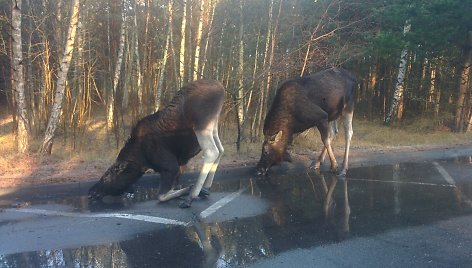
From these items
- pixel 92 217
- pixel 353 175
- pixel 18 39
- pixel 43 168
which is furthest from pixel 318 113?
pixel 18 39

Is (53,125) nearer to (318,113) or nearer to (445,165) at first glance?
(318,113)

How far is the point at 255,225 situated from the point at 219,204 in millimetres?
1197

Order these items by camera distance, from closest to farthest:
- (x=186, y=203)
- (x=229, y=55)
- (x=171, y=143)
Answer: (x=186, y=203), (x=171, y=143), (x=229, y=55)

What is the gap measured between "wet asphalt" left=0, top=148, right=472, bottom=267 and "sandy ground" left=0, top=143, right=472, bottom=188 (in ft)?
1.39

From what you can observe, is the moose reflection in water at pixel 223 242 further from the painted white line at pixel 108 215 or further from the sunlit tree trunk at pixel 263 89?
the sunlit tree trunk at pixel 263 89

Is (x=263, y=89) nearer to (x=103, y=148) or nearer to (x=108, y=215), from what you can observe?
(x=103, y=148)

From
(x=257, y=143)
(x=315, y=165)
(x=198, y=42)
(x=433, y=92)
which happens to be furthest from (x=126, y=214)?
(x=433, y=92)

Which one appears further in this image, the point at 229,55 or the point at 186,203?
the point at 229,55

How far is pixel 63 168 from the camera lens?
9477mm

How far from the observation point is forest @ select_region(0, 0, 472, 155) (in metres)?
12.6

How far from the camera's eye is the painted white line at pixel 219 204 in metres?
6.68

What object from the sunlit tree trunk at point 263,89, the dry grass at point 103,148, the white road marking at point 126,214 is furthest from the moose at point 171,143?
the sunlit tree trunk at point 263,89

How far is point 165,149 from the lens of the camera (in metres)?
7.43

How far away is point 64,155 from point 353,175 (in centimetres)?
682
